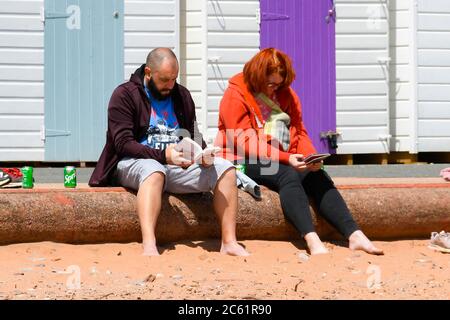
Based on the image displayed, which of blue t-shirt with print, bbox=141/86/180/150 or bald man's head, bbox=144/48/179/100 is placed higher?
bald man's head, bbox=144/48/179/100

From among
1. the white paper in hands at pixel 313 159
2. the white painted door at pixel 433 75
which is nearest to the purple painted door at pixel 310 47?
the white painted door at pixel 433 75

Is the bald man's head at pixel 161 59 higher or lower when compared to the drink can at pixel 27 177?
higher

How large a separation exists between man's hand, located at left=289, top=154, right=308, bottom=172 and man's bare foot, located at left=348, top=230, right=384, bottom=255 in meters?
0.49

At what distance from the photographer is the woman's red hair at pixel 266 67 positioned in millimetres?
6000

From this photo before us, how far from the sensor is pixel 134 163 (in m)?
5.57

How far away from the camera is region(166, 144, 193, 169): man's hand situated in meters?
5.52

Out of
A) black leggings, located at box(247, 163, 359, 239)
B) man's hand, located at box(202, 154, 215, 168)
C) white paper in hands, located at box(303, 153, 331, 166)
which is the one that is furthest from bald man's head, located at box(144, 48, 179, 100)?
white paper in hands, located at box(303, 153, 331, 166)

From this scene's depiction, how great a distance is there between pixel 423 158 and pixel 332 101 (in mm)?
1451

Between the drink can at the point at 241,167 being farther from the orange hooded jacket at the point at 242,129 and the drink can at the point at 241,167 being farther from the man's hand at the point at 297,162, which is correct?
the man's hand at the point at 297,162

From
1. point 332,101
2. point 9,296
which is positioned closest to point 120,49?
point 332,101

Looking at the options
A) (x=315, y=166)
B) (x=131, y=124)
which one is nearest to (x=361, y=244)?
(x=315, y=166)

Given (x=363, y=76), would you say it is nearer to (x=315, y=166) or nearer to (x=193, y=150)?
(x=315, y=166)

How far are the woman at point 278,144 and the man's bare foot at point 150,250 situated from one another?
0.88 meters

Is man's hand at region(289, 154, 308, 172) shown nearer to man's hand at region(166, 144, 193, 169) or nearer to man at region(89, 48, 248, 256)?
man at region(89, 48, 248, 256)
